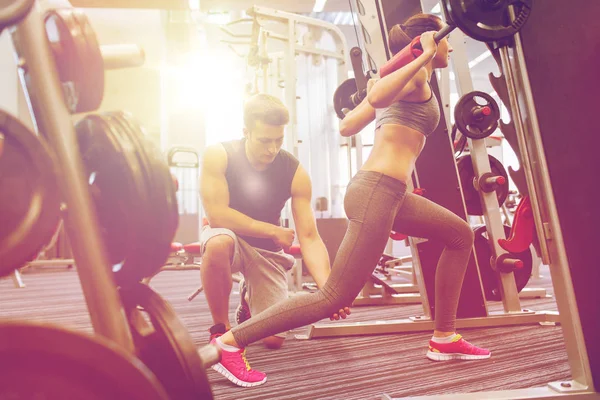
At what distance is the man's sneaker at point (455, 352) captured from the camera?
70.2 inches

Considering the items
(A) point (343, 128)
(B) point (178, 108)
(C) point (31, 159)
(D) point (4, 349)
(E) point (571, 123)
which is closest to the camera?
(D) point (4, 349)

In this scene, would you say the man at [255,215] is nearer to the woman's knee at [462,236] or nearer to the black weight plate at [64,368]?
the woman's knee at [462,236]

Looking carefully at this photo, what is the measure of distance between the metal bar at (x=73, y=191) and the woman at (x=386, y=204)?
0.82m

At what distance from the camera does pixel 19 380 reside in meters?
0.52

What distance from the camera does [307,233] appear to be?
1.92 m

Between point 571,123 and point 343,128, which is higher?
point 343,128

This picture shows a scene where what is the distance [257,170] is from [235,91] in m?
5.31

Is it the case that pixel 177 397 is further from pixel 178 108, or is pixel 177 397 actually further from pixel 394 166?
pixel 178 108

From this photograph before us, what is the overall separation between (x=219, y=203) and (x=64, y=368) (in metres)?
1.44

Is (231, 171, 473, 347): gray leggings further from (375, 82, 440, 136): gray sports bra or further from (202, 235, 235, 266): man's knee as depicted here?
(202, 235, 235, 266): man's knee

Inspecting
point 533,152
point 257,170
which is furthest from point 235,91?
point 533,152

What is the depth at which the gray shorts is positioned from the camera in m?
2.04

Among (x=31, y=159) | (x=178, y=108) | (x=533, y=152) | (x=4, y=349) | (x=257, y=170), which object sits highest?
(x=178, y=108)

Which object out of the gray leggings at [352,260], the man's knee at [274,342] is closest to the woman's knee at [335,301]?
the gray leggings at [352,260]
